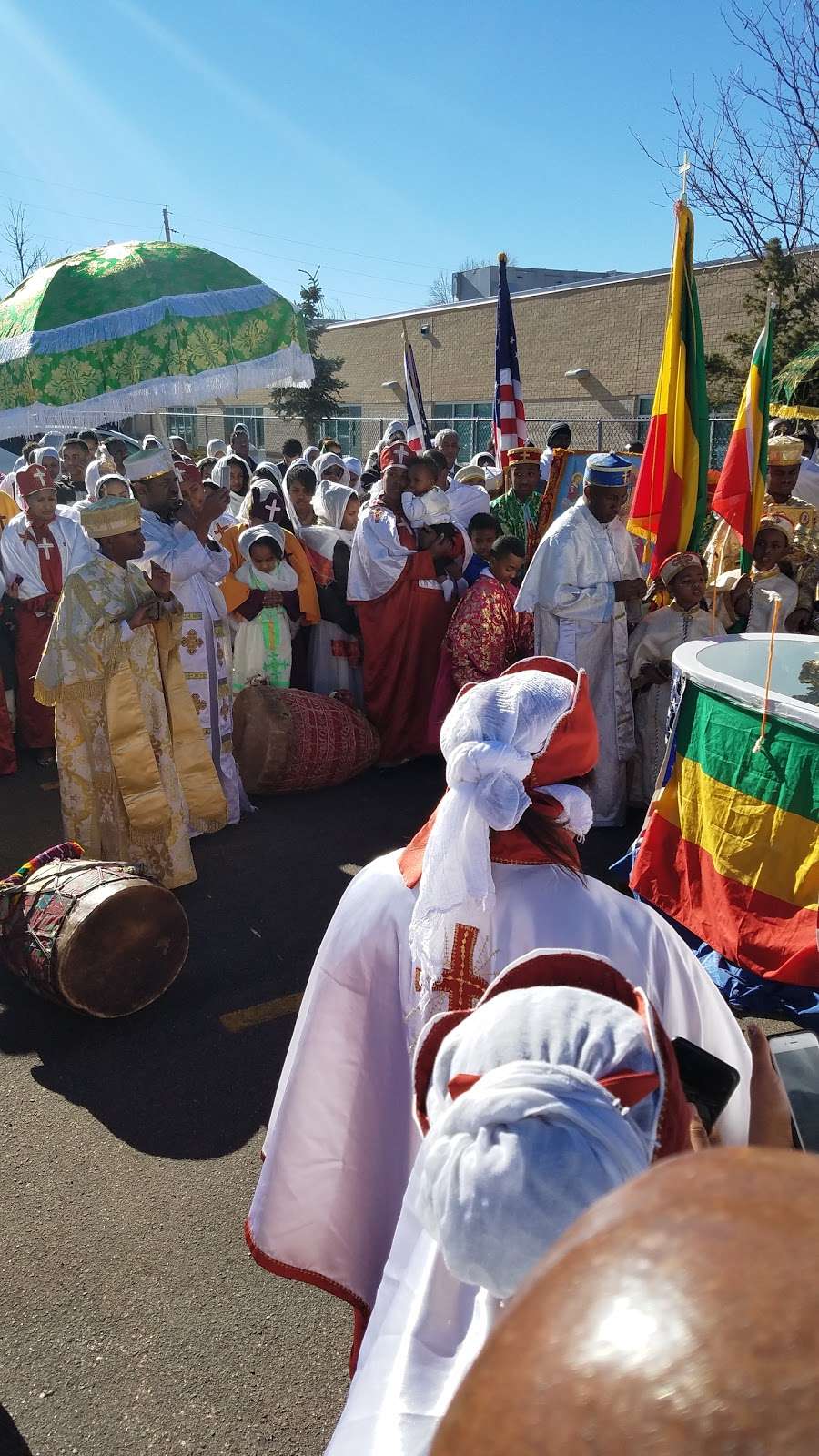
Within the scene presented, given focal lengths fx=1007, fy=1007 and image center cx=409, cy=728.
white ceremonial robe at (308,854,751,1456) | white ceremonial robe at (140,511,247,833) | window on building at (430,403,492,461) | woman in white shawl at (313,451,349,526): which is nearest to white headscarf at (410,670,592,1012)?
white ceremonial robe at (308,854,751,1456)

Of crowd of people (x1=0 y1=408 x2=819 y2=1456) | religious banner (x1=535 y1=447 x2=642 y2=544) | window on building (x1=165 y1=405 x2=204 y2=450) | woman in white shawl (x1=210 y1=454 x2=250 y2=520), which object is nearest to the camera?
crowd of people (x1=0 y1=408 x2=819 y2=1456)

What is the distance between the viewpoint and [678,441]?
5.62 m

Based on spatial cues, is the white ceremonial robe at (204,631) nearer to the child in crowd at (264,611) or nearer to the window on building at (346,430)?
the child in crowd at (264,611)

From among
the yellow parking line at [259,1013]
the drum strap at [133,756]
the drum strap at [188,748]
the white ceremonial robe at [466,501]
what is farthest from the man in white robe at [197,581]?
the white ceremonial robe at [466,501]

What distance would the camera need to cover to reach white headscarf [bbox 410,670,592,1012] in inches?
73.4

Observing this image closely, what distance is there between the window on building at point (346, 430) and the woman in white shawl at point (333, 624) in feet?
47.8

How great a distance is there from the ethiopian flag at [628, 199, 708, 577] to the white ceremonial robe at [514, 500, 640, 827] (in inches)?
11.6

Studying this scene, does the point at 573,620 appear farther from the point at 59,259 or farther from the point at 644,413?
the point at 644,413

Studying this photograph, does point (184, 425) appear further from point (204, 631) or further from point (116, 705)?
point (116, 705)

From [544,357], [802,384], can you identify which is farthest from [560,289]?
[802,384]

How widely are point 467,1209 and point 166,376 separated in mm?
5057

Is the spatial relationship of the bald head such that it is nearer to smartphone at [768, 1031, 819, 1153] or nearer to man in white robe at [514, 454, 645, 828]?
smartphone at [768, 1031, 819, 1153]

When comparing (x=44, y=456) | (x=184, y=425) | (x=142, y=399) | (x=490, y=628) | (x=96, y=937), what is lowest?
(x=96, y=937)

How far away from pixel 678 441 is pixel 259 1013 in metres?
3.79
